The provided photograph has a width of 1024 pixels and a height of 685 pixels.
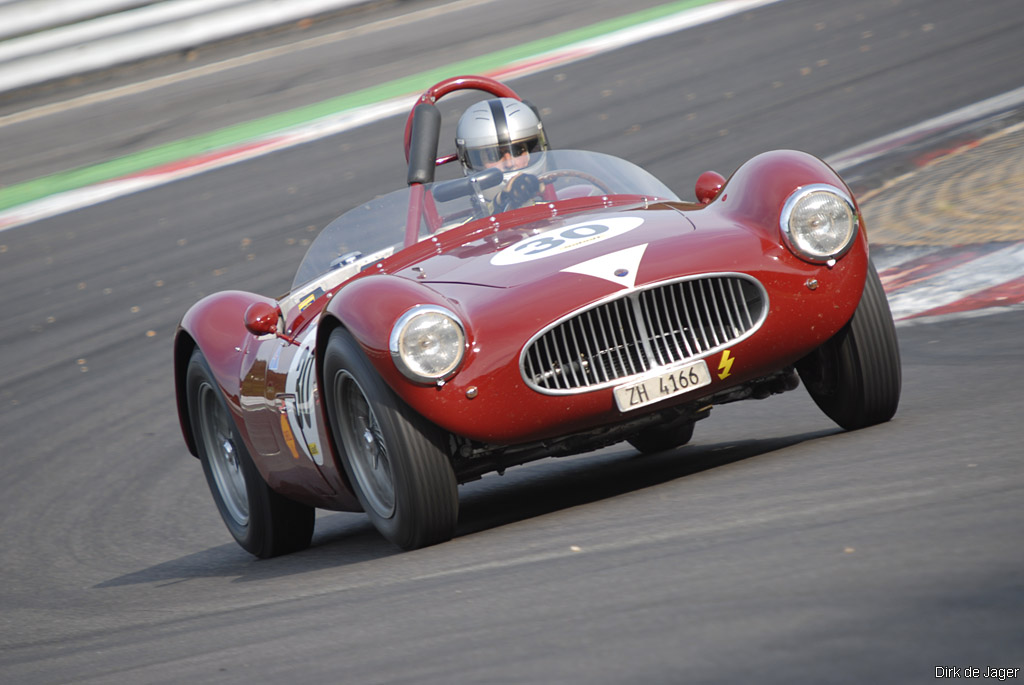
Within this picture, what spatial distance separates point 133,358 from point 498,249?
19.4 ft

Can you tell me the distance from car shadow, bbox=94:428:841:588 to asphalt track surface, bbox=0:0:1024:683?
0.09 ft

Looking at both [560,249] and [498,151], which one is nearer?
[560,249]

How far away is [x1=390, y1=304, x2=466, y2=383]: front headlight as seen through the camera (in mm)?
4203

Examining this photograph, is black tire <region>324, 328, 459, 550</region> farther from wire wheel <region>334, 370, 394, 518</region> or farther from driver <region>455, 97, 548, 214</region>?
driver <region>455, 97, 548, 214</region>

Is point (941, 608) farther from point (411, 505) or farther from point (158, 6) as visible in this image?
point (158, 6)

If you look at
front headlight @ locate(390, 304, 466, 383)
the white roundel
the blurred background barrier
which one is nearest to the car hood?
the white roundel

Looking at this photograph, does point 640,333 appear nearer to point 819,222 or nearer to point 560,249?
point 560,249

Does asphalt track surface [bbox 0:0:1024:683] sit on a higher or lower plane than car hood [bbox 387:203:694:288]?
lower

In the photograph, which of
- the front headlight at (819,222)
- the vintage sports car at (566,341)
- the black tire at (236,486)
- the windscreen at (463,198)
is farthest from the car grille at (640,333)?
the black tire at (236,486)

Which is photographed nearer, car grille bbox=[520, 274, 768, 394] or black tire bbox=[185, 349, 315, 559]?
car grille bbox=[520, 274, 768, 394]

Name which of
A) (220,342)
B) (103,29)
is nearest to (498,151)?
(220,342)

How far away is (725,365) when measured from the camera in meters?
4.41

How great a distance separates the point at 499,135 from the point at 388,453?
203cm

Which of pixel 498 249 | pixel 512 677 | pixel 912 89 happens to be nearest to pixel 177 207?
pixel 912 89
